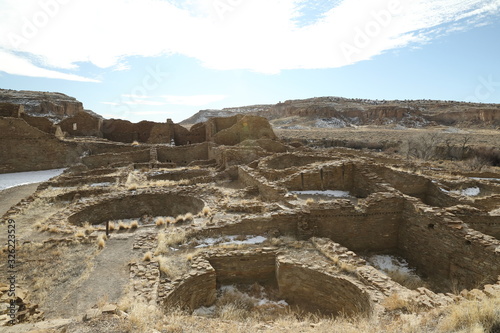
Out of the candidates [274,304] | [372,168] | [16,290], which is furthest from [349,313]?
[372,168]

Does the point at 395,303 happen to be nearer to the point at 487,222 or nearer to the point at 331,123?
the point at 487,222

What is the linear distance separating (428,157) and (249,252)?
29.8m

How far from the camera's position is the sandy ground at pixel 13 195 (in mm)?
11906

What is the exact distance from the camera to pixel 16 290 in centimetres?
544

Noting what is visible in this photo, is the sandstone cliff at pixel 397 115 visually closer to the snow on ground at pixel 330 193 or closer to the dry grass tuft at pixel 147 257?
the snow on ground at pixel 330 193

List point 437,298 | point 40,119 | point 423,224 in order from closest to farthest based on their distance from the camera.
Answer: point 437,298
point 423,224
point 40,119

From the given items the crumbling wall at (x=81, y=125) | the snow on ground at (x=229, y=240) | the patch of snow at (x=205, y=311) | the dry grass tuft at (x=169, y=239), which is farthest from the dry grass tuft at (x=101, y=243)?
the crumbling wall at (x=81, y=125)

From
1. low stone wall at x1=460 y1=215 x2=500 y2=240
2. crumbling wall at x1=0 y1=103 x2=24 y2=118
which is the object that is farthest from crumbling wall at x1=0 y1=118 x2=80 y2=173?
low stone wall at x1=460 y1=215 x2=500 y2=240

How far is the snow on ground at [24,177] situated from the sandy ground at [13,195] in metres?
1.13

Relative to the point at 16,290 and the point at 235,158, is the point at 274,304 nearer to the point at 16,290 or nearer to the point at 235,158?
the point at 16,290

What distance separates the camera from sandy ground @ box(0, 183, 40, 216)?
11906 millimetres

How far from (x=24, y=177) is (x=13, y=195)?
5.26 meters

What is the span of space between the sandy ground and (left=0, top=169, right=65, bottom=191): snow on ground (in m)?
1.13

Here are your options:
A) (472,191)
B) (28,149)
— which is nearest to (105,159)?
(28,149)
